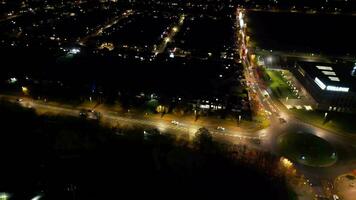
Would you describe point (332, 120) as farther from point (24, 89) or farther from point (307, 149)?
point (24, 89)

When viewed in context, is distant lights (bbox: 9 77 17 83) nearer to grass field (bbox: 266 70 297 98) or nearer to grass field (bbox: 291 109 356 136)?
grass field (bbox: 266 70 297 98)

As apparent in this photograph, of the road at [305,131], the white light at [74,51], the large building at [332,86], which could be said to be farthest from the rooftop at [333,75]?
the white light at [74,51]

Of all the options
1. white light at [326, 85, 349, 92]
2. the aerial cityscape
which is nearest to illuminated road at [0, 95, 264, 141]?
the aerial cityscape

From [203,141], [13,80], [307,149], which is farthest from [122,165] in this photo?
[13,80]

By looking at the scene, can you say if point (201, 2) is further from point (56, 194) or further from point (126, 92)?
point (56, 194)

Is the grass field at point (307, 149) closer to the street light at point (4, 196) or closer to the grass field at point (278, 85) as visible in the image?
the grass field at point (278, 85)

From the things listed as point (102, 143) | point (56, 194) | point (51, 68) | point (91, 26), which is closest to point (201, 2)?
point (91, 26)
